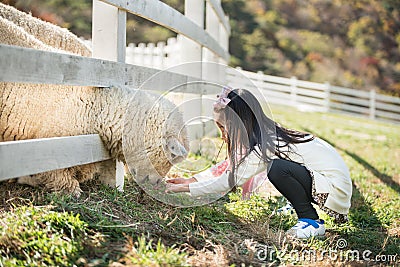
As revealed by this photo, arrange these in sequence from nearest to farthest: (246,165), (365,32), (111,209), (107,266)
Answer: (107,266) < (111,209) < (246,165) < (365,32)

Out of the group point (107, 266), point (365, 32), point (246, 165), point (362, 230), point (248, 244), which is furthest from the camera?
point (365, 32)

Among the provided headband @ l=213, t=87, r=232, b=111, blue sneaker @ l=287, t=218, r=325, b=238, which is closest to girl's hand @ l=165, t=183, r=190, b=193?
headband @ l=213, t=87, r=232, b=111

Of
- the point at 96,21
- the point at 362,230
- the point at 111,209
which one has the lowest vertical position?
the point at 362,230

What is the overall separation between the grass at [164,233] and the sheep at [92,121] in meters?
0.17

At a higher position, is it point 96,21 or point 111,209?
point 96,21

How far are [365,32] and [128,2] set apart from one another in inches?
1297

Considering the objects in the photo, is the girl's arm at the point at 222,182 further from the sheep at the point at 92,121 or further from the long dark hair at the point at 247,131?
the sheep at the point at 92,121

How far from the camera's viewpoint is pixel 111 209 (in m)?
3.03

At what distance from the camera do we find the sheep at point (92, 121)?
11.0 feet

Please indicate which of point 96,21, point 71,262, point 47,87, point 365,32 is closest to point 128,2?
point 96,21

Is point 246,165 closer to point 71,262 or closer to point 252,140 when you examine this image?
point 252,140

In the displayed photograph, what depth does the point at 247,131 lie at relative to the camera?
131 inches

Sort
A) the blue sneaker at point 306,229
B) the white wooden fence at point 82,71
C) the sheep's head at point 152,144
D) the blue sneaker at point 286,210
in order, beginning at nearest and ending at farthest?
the white wooden fence at point 82,71 < the blue sneaker at point 306,229 < the sheep's head at point 152,144 < the blue sneaker at point 286,210

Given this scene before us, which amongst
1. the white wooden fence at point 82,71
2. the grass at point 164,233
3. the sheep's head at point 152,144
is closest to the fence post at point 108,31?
the white wooden fence at point 82,71
